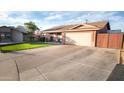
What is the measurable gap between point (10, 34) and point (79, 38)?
16038 mm

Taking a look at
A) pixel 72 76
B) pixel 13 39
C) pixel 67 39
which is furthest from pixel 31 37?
pixel 72 76

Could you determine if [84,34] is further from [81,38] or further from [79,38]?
[79,38]

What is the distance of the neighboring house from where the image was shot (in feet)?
71.9

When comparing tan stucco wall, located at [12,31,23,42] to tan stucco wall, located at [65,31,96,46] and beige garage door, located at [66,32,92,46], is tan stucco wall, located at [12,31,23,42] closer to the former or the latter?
tan stucco wall, located at [65,31,96,46]

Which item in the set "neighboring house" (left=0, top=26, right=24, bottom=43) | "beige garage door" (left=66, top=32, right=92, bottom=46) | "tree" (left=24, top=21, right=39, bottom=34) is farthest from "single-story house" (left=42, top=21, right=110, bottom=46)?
"tree" (left=24, top=21, right=39, bottom=34)

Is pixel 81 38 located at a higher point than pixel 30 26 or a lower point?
lower

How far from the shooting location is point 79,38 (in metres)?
15.6

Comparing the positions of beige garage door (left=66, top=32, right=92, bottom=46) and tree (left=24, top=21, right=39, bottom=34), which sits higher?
tree (left=24, top=21, right=39, bottom=34)

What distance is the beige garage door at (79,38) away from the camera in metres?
14.6

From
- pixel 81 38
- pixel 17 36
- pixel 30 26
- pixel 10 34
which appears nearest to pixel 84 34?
pixel 81 38

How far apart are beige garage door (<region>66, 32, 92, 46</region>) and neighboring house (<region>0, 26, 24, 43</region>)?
11976 mm
